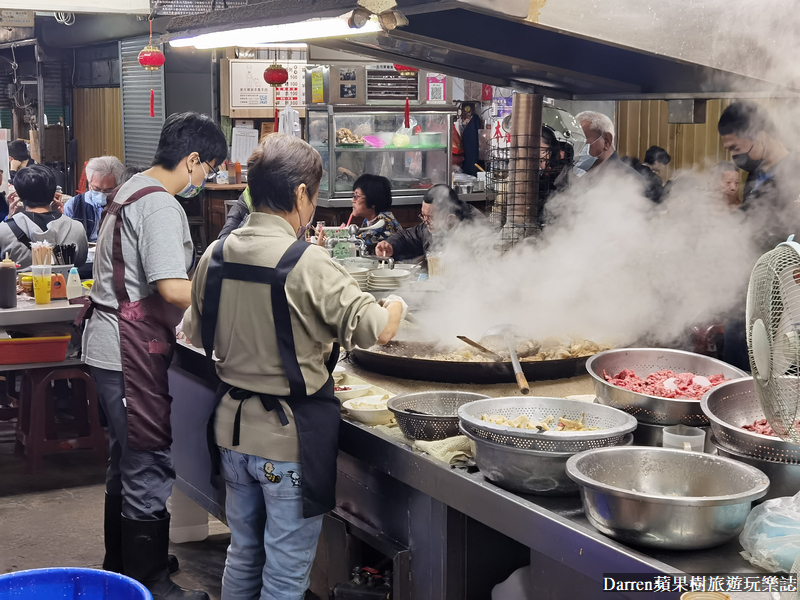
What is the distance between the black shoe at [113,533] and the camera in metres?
3.71

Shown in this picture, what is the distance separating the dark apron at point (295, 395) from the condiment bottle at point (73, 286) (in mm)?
2983

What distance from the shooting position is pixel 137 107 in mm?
12828

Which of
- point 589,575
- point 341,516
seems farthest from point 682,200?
point 589,575

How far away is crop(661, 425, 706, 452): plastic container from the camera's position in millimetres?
2260

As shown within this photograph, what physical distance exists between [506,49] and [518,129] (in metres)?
0.80

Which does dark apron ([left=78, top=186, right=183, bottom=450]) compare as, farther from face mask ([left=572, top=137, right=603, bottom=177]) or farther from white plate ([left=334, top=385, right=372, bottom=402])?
face mask ([left=572, top=137, right=603, bottom=177])

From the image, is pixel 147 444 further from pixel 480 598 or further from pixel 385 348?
pixel 480 598

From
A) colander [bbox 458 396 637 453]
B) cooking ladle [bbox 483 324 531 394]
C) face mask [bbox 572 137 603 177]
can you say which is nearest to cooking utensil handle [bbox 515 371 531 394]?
cooking ladle [bbox 483 324 531 394]

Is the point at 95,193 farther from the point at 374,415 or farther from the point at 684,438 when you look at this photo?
the point at 684,438

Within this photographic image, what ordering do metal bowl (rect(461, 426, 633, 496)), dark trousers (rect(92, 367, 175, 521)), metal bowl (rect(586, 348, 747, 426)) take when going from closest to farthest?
metal bowl (rect(461, 426, 633, 496))
metal bowl (rect(586, 348, 747, 426))
dark trousers (rect(92, 367, 175, 521))

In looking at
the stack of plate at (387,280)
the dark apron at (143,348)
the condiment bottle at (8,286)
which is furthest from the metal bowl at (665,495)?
the condiment bottle at (8,286)

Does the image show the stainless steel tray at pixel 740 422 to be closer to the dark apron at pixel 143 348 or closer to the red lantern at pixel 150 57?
the dark apron at pixel 143 348

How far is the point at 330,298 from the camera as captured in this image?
2.52 meters

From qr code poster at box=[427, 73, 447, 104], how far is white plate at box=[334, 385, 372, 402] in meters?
7.67
